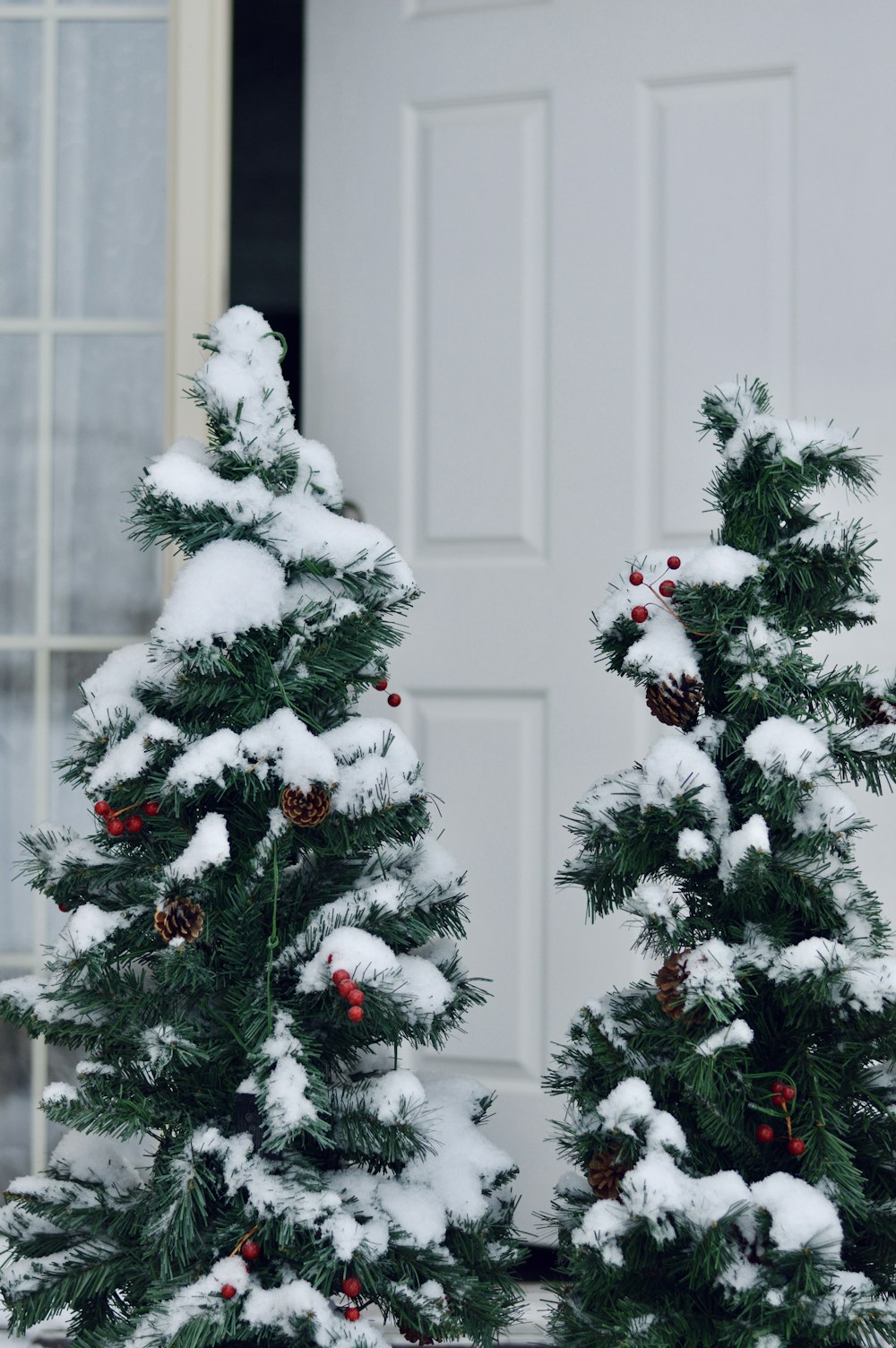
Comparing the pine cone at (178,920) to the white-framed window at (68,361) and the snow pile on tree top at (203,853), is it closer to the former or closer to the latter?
the snow pile on tree top at (203,853)

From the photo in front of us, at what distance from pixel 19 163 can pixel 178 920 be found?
112 cm

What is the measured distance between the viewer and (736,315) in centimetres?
154

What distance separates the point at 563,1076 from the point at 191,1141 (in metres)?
0.30

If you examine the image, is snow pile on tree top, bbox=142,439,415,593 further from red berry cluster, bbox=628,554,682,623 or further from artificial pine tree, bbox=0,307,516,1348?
red berry cluster, bbox=628,554,682,623

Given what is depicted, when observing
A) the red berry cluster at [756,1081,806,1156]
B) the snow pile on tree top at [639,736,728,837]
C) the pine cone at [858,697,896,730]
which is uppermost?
the pine cone at [858,697,896,730]

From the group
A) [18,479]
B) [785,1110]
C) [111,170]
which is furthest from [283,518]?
[111,170]

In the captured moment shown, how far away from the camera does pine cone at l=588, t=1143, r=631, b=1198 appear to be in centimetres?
89

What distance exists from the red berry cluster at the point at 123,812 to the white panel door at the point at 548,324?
0.69 metres

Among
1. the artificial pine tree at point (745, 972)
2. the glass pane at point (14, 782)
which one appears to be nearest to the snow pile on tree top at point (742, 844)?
the artificial pine tree at point (745, 972)

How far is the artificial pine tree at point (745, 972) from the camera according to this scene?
835mm

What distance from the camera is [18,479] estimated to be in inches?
61.4

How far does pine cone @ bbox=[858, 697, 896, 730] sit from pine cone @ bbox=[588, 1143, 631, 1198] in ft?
1.25

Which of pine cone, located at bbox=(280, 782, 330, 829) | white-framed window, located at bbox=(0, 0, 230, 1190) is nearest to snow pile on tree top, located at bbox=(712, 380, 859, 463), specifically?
pine cone, located at bbox=(280, 782, 330, 829)

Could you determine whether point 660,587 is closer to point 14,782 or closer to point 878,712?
point 878,712
